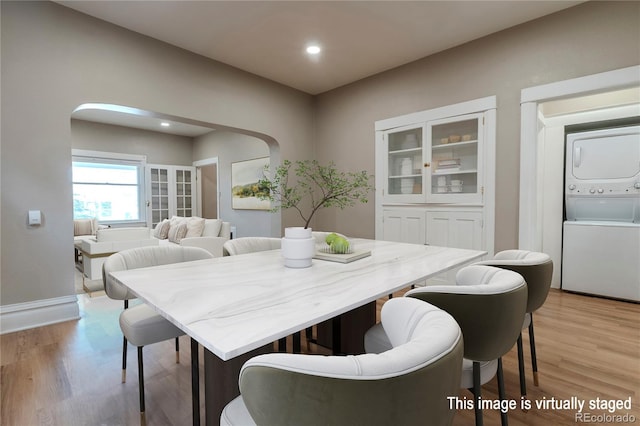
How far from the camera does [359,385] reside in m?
0.54

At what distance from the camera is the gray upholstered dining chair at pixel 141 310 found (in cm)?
156

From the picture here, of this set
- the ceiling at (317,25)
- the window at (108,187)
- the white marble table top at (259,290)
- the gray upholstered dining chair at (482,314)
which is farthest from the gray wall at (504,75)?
the window at (108,187)

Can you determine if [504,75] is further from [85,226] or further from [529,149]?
[85,226]

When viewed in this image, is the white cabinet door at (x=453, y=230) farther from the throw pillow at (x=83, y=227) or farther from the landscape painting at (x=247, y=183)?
the throw pillow at (x=83, y=227)

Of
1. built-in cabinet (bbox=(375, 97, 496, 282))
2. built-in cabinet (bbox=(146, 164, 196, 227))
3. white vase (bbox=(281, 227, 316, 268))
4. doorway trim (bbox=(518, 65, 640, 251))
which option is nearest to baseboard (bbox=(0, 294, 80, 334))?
white vase (bbox=(281, 227, 316, 268))

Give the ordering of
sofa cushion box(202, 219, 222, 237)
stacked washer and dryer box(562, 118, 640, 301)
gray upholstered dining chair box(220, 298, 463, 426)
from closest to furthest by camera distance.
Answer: gray upholstered dining chair box(220, 298, 463, 426) < stacked washer and dryer box(562, 118, 640, 301) < sofa cushion box(202, 219, 222, 237)

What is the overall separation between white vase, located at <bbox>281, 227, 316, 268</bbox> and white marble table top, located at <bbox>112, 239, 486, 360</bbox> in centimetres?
5

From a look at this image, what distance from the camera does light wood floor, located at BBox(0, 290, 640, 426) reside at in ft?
5.21

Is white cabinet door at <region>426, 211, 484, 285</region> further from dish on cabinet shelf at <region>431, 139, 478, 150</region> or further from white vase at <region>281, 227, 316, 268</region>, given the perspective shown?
white vase at <region>281, 227, 316, 268</region>

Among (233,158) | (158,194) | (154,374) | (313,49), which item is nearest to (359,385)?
(154,374)

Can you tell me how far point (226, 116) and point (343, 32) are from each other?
163 cm

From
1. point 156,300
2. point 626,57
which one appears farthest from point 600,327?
point 156,300

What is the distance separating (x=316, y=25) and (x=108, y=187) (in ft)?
19.3

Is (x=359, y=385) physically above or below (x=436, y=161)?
below
